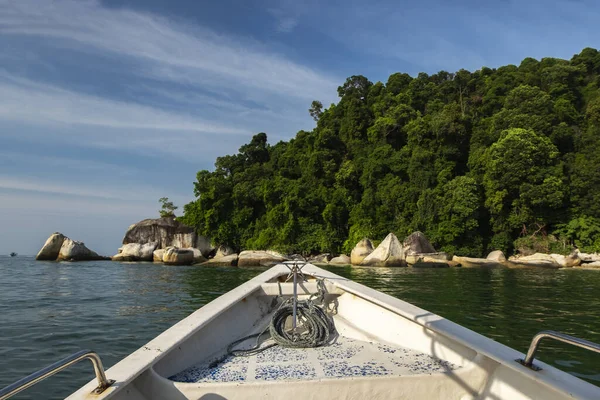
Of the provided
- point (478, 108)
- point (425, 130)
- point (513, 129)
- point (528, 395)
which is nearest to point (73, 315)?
point (528, 395)

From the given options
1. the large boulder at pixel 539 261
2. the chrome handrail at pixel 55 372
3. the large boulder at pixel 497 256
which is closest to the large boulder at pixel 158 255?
the large boulder at pixel 497 256

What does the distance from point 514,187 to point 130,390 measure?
3188 cm

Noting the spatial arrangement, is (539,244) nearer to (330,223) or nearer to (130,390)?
(330,223)

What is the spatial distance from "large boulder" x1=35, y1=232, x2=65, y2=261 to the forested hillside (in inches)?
478

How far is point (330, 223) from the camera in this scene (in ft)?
115

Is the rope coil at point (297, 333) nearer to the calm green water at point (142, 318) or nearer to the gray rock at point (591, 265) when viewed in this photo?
the calm green water at point (142, 318)

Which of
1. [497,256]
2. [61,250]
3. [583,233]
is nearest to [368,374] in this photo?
[497,256]

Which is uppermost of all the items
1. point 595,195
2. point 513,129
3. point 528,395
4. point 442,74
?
point 442,74

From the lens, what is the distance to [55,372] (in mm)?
1434

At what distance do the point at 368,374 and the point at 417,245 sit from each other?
83.2ft

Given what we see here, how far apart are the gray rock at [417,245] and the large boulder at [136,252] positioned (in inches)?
989

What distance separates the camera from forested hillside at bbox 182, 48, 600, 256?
92.9ft

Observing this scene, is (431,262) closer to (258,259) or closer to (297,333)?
(258,259)

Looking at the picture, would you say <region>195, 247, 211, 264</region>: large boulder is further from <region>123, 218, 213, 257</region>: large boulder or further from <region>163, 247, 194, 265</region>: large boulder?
<region>123, 218, 213, 257</region>: large boulder
